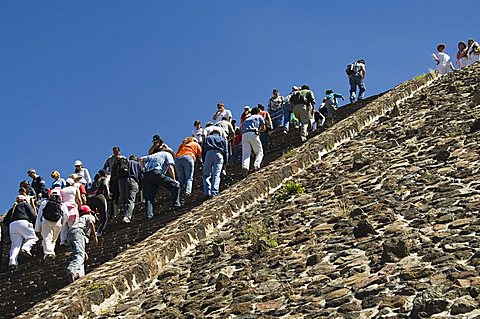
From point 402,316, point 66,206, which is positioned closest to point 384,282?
point 402,316

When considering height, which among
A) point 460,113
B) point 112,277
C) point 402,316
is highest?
point 460,113

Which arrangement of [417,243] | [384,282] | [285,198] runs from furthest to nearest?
[285,198] < [417,243] < [384,282]

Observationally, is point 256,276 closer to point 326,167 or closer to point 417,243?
point 417,243

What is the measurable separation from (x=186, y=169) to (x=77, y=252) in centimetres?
446

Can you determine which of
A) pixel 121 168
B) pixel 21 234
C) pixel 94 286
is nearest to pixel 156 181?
pixel 121 168

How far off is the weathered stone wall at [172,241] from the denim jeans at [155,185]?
1190mm

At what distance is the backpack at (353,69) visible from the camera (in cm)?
2494

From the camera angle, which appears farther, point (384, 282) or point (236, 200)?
point (236, 200)

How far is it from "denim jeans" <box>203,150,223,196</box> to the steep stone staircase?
0.29m

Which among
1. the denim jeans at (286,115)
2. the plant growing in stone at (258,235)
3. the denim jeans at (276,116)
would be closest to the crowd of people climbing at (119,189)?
the plant growing in stone at (258,235)

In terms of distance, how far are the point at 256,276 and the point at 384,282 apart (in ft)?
6.61

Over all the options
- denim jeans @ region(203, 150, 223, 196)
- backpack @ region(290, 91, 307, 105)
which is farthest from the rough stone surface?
backpack @ region(290, 91, 307, 105)

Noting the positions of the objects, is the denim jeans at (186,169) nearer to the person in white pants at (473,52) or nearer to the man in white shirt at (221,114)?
the man in white shirt at (221,114)

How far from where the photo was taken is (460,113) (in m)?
14.5
